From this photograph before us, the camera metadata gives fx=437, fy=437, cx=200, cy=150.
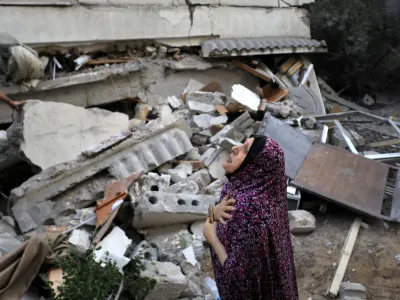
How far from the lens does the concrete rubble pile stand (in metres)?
4.46

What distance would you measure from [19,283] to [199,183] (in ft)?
8.10

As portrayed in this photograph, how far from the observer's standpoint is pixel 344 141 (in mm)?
6207

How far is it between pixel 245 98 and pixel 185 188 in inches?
97.0

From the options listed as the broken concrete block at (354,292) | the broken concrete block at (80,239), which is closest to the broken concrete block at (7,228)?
the broken concrete block at (80,239)

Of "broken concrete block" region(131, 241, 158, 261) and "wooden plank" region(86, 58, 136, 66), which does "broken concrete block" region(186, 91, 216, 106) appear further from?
"broken concrete block" region(131, 241, 158, 261)

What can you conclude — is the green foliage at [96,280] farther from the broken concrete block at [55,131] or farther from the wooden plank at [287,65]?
the wooden plank at [287,65]

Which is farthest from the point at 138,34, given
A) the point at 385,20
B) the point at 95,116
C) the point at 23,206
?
the point at 385,20

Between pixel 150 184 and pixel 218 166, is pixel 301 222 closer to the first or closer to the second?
pixel 218 166

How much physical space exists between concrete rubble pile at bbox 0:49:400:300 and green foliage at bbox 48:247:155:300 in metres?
0.12

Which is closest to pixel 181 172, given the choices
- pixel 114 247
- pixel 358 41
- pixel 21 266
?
pixel 114 247

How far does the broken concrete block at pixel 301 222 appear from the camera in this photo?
516 centimetres

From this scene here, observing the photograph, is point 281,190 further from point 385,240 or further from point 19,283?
point 385,240

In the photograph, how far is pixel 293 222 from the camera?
17.0 ft

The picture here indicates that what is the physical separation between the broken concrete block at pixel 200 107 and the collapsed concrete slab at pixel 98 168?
89cm
